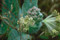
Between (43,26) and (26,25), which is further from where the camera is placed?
(43,26)

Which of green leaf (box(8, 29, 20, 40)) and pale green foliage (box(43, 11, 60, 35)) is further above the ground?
pale green foliage (box(43, 11, 60, 35))

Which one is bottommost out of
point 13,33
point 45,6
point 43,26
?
point 13,33

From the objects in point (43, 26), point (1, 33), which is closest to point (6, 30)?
point (1, 33)

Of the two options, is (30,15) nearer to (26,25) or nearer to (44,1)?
(26,25)

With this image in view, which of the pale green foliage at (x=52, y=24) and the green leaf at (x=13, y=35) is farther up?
the pale green foliage at (x=52, y=24)

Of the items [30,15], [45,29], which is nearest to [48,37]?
[45,29]

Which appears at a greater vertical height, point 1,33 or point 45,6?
point 45,6

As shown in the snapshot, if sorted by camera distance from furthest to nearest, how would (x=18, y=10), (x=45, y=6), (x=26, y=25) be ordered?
1. (x=45, y=6)
2. (x=18, y=10)
3. (x=26, y=25)

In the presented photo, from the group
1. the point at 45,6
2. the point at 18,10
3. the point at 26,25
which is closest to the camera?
the point at 26,25

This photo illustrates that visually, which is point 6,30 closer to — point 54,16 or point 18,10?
point 18,10
